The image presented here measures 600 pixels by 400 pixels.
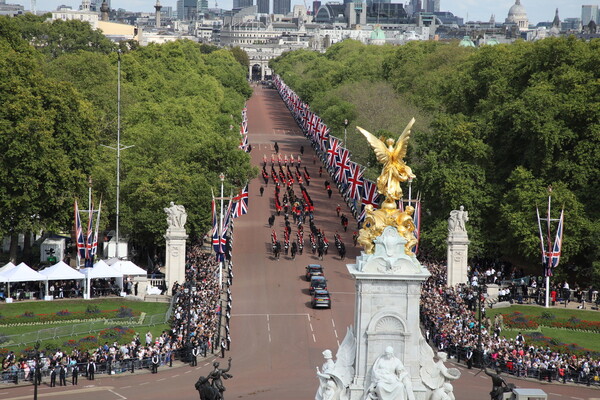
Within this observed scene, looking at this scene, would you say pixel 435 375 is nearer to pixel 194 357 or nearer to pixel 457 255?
pixel 194 357

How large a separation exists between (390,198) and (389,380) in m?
6.03

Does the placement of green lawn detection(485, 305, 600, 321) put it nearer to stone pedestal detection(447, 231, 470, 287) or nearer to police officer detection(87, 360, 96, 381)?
stone pedestal detection(447, 231, 470, 287)

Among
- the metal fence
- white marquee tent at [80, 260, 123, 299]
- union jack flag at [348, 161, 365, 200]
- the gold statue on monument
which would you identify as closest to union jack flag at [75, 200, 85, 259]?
white marquee tent at [80, 260, 123, 299]

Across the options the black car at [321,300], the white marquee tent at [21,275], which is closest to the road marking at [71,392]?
the white marquee tent at [21,275]

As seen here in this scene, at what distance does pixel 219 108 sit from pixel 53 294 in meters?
64.3

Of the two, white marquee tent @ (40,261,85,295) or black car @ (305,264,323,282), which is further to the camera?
black car @ (305,264,323,282)

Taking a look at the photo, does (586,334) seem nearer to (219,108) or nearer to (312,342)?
(312,342)

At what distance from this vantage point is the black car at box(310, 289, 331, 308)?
2308 inches

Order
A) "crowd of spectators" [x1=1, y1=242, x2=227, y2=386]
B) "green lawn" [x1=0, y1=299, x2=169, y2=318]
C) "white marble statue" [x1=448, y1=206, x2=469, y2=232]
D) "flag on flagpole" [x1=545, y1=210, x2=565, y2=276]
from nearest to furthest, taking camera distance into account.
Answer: "crowd of spectators" [x1=1, y1=242, x2=227, y2=386], "green lawn" [x1=0, y1=299, x2=169, y2=318], "flag on flagpole" [x1=545, y1=210, x2=565, y2=276], "white marble statue" [x1=448, y1=206, x2=469, y2=232]

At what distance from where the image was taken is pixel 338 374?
37031mm

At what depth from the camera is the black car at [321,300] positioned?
192 ft

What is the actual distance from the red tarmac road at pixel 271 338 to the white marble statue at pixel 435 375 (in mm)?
7828

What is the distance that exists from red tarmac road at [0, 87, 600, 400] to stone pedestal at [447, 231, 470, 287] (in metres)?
5.50

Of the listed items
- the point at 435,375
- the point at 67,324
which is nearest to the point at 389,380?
the point at 435,375
